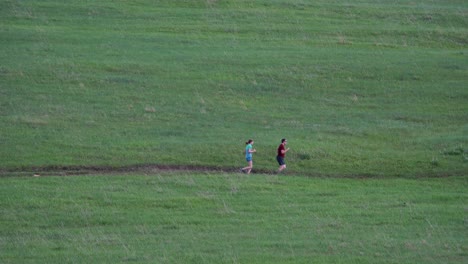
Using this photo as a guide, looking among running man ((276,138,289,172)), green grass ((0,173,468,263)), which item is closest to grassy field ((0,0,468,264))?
green grass ((0,173,468,263))

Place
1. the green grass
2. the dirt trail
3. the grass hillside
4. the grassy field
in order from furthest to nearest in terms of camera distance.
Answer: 1. the grass hillside
2. the dirt trail
3. the grassy field
4. the green grass

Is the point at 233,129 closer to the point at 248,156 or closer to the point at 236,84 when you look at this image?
the point at 248,156

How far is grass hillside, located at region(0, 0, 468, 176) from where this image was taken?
121ft

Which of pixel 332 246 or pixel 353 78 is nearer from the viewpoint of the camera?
pixel 332 246

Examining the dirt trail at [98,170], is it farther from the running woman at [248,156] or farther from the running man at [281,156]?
the running man at [281,156]

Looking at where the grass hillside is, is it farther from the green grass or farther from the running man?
the green grass

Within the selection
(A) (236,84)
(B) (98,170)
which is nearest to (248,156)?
(B) (98,170)

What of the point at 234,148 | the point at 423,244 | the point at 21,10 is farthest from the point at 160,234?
the point at 21,10

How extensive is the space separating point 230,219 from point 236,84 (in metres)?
22.2

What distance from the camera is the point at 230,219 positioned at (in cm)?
2641

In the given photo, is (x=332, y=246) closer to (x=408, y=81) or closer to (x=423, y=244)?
(x=423, y=244)

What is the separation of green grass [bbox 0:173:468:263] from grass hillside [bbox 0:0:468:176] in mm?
3520

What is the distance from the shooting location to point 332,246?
919 inches

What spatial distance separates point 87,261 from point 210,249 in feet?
10.1
